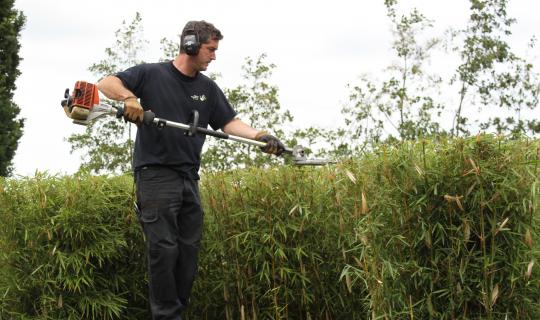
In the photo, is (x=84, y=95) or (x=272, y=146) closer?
(x=84, y=95)

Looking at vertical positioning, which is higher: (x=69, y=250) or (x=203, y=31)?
(x=203, y=31)

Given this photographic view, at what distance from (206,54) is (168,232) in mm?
1096

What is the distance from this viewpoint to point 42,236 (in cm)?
563

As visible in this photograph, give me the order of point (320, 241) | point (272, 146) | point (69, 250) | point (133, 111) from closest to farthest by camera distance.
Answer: point (133, 111) → point (272, 146) → point (320, 241) → point (69, 250)

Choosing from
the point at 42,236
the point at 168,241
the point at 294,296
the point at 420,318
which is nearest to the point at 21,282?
the point at 42,236

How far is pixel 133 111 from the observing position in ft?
15.9

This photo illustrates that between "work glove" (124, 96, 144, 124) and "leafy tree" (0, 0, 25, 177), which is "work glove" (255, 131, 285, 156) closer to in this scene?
"work glove" (124, 96, 144, 124)

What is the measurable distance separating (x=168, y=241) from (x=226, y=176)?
888mm

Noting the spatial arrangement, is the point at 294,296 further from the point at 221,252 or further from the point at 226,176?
the point at 226,176

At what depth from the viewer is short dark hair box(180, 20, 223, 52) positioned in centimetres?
523

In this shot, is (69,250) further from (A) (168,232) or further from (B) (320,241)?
(B) (320,241)

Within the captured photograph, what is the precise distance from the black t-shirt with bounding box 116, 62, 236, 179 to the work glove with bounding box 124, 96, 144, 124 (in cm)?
26

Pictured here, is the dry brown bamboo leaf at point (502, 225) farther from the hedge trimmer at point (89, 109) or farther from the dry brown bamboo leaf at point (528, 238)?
the hedge trimmer at point (89, 109)

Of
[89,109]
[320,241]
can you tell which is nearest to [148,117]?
[89,109]
